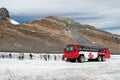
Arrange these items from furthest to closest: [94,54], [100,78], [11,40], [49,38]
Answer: [49,38], [11,40], [94,54], [100,78]

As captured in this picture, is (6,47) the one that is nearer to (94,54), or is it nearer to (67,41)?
(67,41)

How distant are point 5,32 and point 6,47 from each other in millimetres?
22616

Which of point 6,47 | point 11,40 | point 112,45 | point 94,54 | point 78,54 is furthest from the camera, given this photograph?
point 112,45

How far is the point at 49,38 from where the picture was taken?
182 metres

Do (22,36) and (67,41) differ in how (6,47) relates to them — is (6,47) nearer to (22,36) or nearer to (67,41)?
(22,36)

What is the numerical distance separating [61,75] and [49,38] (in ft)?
493

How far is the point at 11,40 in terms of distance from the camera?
16350 cm

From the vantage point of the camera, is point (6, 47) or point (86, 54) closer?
point (86, 54)

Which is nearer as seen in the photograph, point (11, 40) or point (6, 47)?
point (6, 47)

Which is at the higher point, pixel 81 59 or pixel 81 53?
pixel 81 53

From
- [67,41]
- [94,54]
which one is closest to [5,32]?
[67,41]

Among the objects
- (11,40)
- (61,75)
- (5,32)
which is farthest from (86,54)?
(5,32)

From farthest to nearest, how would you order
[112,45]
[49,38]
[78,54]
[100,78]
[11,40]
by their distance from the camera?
[112,45]
[49,38]
[11,40]
[78,54]
[100,78]

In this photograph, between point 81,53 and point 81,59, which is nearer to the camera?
point 81,59
